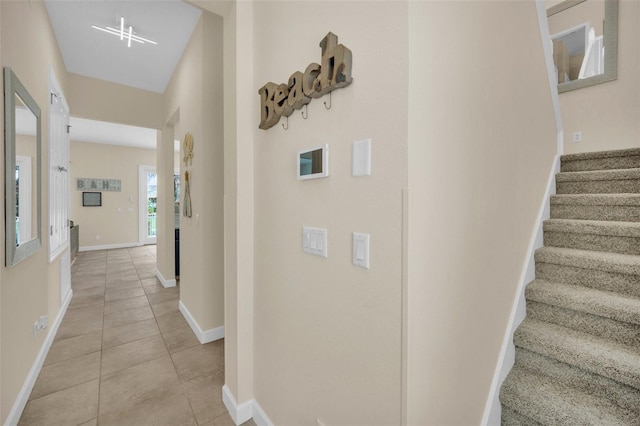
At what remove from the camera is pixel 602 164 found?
7.79 feet

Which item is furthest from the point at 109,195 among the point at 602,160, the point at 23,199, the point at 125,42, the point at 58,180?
the point at 602,160

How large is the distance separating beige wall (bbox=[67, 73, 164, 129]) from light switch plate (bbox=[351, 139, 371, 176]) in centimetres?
417

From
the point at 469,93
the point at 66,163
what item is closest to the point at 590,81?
the point at 469,93

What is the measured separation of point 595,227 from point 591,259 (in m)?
0.30

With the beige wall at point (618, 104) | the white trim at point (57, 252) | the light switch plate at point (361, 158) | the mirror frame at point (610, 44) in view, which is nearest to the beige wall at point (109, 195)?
the white trim at point (57, 252)

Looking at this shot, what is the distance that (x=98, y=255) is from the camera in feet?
22.2

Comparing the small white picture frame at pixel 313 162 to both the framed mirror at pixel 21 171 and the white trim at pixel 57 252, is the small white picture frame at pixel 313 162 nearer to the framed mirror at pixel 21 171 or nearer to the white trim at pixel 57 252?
the framed mirror at pixel 21 171

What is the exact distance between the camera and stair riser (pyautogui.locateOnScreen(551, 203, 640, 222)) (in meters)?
1.86

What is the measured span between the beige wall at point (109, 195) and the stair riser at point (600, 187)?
30.0ft

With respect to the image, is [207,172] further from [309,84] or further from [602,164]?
[602,164]

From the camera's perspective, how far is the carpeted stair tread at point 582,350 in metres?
1.25

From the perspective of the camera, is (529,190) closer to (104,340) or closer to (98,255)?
(104,340)

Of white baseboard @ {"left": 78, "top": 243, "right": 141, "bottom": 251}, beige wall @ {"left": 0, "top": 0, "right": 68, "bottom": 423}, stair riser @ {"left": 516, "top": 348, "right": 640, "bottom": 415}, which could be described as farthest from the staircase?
white baseboard @ {"left": 78, "top": 243, "right": 141, "bottom": 251}

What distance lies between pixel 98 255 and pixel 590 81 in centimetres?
941
